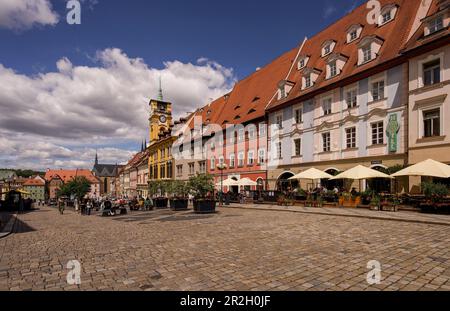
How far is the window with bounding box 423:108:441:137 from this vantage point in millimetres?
16578

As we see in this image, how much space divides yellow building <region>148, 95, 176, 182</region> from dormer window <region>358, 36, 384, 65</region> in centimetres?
3709

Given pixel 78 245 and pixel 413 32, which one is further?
pixel 413 32

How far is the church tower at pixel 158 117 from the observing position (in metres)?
66.0

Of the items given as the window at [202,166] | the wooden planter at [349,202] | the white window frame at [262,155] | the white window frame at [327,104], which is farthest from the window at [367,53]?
the window at [202,166]

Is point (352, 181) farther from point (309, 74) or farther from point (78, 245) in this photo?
point (78, 245)

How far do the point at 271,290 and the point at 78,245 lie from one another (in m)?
6.15

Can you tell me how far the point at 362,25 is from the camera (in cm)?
2406

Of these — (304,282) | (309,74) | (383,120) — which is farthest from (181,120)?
(304,282)

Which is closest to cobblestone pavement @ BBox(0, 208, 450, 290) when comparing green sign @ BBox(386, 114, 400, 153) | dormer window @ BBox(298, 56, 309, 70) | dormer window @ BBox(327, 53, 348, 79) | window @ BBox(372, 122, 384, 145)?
green sign @ BBox(386, 114, 400, 153)

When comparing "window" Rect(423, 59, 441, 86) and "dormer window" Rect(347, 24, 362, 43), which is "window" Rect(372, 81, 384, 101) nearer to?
"window" Rect(423, 59, 441, 86)

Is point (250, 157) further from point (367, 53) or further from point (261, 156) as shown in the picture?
point (367, 53)

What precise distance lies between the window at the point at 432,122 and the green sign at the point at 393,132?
5.14 feet
